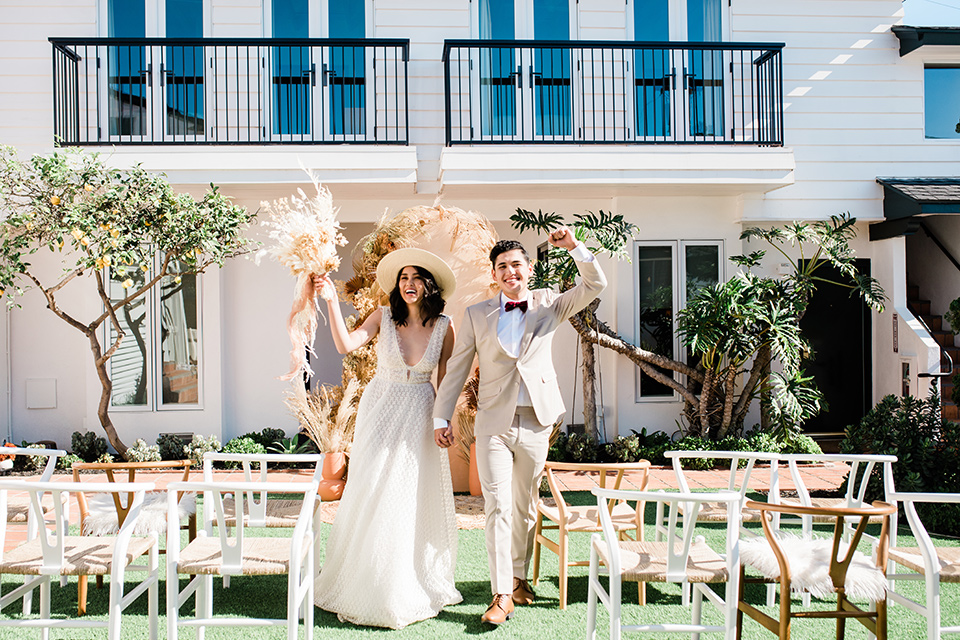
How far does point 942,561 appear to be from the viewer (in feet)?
10.8

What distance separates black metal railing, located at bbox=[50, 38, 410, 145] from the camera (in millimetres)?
8797

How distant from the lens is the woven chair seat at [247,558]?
10.3 feet

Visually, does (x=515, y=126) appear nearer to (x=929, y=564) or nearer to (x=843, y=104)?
(x=843, y=104)

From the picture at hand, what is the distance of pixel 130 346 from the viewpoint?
8.95 m

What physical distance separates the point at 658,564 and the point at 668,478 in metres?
4.43

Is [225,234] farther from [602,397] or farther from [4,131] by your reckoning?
[602,397]

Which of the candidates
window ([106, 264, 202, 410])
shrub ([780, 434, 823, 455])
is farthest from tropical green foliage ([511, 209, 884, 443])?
window ([106, 264, 202, 410])

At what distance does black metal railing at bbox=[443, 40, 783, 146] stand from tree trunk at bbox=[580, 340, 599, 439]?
2498 millimetres

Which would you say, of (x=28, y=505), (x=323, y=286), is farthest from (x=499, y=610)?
(x=28, y=505)

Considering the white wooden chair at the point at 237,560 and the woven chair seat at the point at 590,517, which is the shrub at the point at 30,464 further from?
the woven chair seat at the point at 590,517

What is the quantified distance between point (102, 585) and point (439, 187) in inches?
226

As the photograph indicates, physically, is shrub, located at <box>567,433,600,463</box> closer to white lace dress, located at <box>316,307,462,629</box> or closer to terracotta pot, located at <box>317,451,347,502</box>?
terracotta pot, located at <box>317,451,347,502</box>

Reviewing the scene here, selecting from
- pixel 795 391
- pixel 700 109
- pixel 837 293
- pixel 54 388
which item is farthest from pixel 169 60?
pixel 837 293

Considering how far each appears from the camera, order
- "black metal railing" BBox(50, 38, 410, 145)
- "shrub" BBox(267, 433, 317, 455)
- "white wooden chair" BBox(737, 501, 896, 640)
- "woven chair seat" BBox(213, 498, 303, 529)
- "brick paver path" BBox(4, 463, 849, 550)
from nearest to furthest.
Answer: "white wooden chair" BBox(737, 501, 896, 640), "woven chair seat" BBox(213, 498, 303, 529), "brick paver path" BBox(4, 463, 849, 550), "shrub" BBox(267, 433, 317, 455), "black metal railing" BBox(50, 38, 410, 145)
